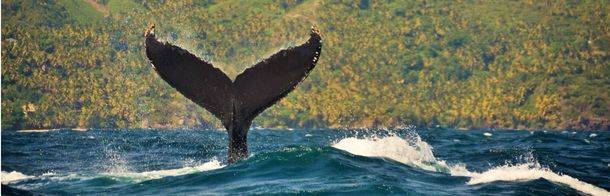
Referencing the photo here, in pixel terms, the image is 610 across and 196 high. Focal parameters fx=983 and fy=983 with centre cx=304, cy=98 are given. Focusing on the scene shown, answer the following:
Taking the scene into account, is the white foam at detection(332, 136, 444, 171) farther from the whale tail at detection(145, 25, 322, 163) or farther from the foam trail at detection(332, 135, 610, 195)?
the whale tail at detection(145, 25, 322, 163)

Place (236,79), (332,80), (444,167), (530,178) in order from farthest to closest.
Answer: (332,80) → (444,167) → (530,178) → (236,79)

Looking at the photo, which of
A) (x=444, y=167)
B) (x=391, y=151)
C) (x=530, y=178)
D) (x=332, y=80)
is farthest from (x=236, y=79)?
(x=332, y=80)

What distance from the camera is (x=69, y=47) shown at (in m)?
173

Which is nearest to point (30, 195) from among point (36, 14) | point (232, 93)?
point (232, 93)

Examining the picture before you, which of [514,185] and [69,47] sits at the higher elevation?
[69,47]

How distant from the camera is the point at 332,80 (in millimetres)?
174500

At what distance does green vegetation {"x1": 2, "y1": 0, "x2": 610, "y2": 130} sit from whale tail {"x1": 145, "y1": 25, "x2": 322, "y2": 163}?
121247mm

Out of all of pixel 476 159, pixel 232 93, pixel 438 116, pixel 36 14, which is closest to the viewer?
pixel 232 93

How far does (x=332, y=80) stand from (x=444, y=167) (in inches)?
6224

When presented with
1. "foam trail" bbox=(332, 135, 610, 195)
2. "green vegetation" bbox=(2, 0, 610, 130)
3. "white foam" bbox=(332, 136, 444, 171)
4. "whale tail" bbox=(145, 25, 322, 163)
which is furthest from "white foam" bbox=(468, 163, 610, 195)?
"green vegetation" bbox=(2, 0, 610, 130)

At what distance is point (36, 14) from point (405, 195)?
180m

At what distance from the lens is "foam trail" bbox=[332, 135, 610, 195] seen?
13812 mm

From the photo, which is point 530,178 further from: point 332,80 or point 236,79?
point 332,80

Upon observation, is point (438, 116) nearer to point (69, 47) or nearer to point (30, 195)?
point (69, 47)
